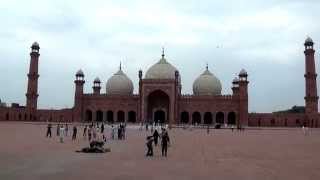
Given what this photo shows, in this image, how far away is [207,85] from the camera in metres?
49.6

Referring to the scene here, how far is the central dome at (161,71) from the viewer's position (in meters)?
48.1

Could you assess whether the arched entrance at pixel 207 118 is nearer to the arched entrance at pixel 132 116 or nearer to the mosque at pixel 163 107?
the mosque at pixel 163 107

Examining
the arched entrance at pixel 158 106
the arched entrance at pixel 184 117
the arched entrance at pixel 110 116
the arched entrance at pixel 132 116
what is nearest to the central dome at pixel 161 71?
the arched entrance at pixel 158 106

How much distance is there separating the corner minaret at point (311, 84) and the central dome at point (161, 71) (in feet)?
42.6

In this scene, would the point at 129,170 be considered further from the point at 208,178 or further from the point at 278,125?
the point at 278,125

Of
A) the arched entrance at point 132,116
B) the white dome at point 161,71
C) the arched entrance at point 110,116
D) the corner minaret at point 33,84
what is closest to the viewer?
the corner minaret at point 33,84

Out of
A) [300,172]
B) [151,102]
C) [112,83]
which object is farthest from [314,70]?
[300,172]

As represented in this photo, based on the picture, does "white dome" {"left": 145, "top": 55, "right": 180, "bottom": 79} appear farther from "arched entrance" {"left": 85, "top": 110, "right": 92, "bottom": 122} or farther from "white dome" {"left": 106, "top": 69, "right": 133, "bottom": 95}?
"arched entrance" {"left": 85, "top": 110, "right": 92, "bottom": 122}

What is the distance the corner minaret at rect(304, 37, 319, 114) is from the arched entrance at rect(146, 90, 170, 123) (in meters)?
13.3

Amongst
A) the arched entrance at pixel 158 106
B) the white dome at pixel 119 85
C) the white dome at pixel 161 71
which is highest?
the white dome at pixel 161 71

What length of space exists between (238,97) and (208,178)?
126ft

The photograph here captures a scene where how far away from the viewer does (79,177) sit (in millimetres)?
7520

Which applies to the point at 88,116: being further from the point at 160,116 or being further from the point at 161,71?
the point at 161,71

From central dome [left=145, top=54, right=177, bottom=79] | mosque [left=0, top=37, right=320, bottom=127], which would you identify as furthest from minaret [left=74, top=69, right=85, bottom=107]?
central dome [left=145, top=54, right=177, bottom=79]
